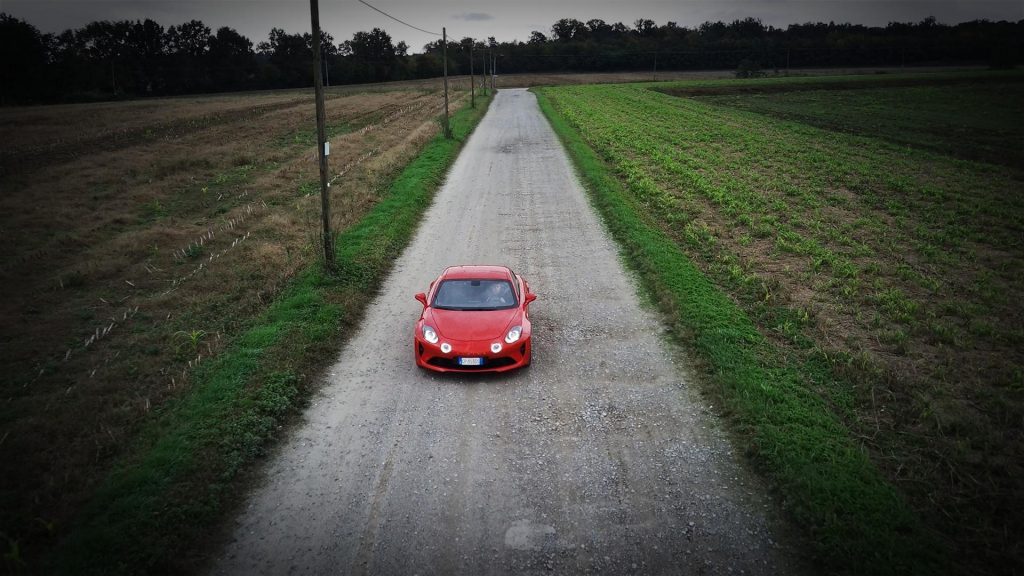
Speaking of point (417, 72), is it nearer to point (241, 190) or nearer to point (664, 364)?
point (241, 190)

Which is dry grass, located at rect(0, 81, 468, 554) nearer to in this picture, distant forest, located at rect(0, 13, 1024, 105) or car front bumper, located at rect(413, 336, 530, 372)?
car front bumper, located at rect(413, 336, 530, 372)

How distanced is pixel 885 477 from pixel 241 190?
22.7 m

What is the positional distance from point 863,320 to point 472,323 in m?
7.78

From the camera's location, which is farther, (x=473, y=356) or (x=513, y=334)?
(x=513, y=334)

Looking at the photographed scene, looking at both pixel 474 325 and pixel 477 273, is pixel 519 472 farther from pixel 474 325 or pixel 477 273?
pixel 477 273

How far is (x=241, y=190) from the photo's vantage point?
2200 cm

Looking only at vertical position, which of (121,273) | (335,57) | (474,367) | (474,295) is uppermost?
(335,57)

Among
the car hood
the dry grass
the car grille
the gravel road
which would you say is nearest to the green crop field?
the gravel road

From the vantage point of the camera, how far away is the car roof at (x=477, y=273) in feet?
33.9

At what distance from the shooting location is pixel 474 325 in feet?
30.2

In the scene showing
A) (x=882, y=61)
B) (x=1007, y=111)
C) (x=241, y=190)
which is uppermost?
(x=882, y=61)

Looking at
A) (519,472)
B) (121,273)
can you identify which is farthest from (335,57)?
(519,472)

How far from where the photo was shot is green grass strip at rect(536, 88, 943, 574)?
18.2 ft

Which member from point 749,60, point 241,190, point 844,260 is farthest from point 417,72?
point 844,260
